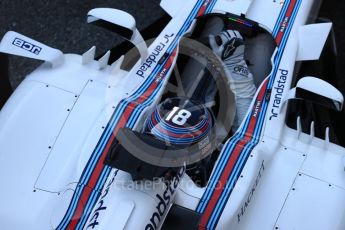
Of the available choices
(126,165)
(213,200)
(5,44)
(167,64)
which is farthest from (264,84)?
(5,44)

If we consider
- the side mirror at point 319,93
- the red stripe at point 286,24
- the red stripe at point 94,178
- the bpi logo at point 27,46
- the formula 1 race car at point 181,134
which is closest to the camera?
the formula 1 race car at point 181,134

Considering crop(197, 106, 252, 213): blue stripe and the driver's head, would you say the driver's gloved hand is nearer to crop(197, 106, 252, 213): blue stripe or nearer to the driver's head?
crop(197, 106, 252, 213): blue stripe

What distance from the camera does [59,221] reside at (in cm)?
208

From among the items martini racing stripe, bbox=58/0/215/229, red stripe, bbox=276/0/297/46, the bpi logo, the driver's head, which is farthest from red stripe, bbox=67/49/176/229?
red stripe, bbox=276/0/297/46

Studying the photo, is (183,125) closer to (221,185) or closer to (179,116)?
(179,116)

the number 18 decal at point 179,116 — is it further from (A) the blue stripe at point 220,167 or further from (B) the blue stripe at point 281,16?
(B) the blue stripe at point 281,16

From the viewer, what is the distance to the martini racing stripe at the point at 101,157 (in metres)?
2.09

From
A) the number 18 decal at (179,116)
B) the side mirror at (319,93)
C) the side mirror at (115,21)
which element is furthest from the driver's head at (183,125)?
the side mirror at (115,21)

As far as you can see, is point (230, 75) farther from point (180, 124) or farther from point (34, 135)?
point (34, 135)

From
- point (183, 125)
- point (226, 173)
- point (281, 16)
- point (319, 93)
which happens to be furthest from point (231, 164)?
point (281, 16)

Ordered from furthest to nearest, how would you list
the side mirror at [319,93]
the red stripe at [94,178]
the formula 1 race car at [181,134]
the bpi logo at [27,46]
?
the bpi logo at [27,46] → the side mirror at [319,93] → the red stripe at [94,178] → the formula 1 race car at [181,134]

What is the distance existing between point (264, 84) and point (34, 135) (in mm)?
1039

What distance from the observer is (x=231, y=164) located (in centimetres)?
220

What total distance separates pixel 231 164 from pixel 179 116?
38 centimetres
